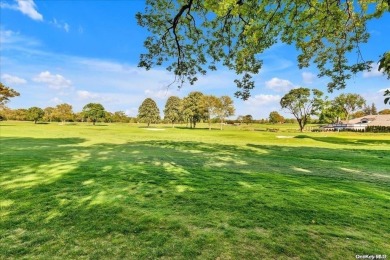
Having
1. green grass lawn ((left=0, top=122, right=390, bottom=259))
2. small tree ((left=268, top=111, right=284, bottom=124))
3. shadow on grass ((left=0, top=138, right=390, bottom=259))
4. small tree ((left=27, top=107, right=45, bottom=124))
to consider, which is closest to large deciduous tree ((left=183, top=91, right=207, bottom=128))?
small tree ((left=27, top=107, right=45, bottom=124))

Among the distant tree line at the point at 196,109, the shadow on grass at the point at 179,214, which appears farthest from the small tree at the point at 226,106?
the shadow on grass at the point at 179,214

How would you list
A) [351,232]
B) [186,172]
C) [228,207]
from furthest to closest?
[186,172]
[228,207]
[351,232]

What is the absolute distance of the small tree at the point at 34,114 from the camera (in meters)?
111

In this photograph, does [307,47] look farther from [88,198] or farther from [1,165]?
[1,165]

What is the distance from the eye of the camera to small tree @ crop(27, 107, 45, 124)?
364ft

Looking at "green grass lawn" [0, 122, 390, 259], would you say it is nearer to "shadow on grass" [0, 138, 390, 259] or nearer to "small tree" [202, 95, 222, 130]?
"shadow on grass" [0, 138, 390, 259]

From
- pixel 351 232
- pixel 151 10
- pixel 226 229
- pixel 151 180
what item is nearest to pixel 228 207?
pixel 226 229

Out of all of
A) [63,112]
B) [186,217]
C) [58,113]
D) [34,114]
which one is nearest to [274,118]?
[63,112]

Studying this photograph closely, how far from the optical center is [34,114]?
111062 millimetres

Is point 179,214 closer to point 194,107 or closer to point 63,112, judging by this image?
point 194,107

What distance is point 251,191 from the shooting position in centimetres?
774

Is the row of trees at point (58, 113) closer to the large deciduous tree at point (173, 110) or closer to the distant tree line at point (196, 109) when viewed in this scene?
the distant tree line at point (196, 109)

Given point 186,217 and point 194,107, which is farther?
point 194,107

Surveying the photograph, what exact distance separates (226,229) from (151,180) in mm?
4426
